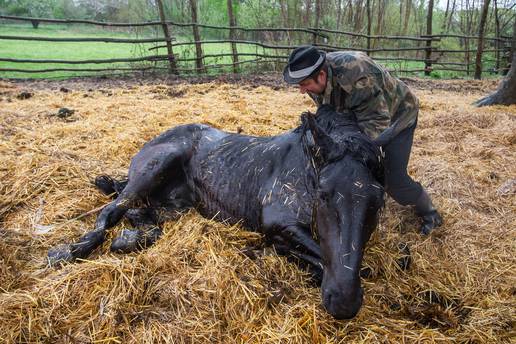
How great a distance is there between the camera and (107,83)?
1141cm

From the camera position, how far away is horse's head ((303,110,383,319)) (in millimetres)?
2029

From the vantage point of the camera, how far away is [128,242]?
301 cm

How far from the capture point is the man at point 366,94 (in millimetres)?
3018

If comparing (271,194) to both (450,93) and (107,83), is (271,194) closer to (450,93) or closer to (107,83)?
(107,83)

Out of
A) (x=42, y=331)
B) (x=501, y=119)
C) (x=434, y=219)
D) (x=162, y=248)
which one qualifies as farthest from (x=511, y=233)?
(x=501, y=119)

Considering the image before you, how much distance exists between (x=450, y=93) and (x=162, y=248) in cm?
1142

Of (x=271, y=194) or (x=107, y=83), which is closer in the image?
(x=271, y=194)

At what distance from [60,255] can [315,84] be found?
7.74 feet

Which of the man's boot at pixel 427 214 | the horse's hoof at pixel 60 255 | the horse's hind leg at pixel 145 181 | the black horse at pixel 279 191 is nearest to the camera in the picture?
the black horse at pixel 279 191

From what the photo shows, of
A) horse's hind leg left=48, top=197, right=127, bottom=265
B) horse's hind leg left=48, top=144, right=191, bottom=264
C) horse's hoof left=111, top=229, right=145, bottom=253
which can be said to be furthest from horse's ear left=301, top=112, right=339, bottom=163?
horse's hind leg left=48, top=197, right=127, bottom=265

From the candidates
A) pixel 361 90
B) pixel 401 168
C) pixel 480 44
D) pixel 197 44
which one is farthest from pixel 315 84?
pixel 480 44

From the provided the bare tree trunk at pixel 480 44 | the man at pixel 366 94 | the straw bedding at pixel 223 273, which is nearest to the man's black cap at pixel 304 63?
the man at pixel 366 94

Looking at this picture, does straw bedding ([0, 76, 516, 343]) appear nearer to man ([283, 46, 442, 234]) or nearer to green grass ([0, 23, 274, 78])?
man ([283, 46, 442, 234])

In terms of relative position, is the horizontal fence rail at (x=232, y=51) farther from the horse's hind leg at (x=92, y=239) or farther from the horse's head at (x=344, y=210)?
the horse's head at (x=344, y=210)
